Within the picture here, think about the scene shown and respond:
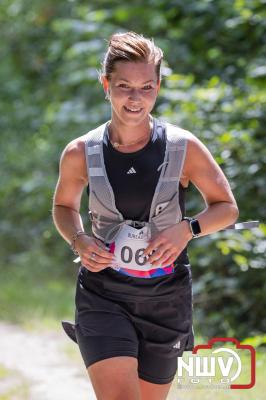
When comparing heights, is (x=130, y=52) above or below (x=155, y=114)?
above

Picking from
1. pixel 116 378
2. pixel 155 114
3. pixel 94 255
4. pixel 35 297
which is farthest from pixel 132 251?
pixel 35 297

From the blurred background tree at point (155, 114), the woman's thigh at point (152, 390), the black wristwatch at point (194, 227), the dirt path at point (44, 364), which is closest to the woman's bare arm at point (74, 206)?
the black wristwatch at point (194, 227)

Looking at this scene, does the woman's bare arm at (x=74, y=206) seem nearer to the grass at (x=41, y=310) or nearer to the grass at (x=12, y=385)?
the grass at (x=41, y=310)

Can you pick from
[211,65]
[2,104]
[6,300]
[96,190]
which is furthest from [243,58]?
[2,104]

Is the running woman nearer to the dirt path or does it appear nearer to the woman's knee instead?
the woman's knee

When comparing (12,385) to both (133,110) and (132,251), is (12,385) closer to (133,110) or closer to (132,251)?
(132,251)

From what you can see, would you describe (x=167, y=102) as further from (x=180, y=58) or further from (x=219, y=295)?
(x=219, y=295)

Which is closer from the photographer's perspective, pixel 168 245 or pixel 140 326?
pixel 168 245

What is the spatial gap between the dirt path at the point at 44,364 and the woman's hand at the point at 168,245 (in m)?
2.35

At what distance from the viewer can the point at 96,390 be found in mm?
3340

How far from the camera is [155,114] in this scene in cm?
855

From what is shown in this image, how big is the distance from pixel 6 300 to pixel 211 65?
303cm

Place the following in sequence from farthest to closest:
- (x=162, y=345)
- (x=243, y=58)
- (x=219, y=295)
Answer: (x=243, y=58) → (x=219, y=295) → (x=162, y=345)

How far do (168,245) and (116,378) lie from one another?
53 cm
